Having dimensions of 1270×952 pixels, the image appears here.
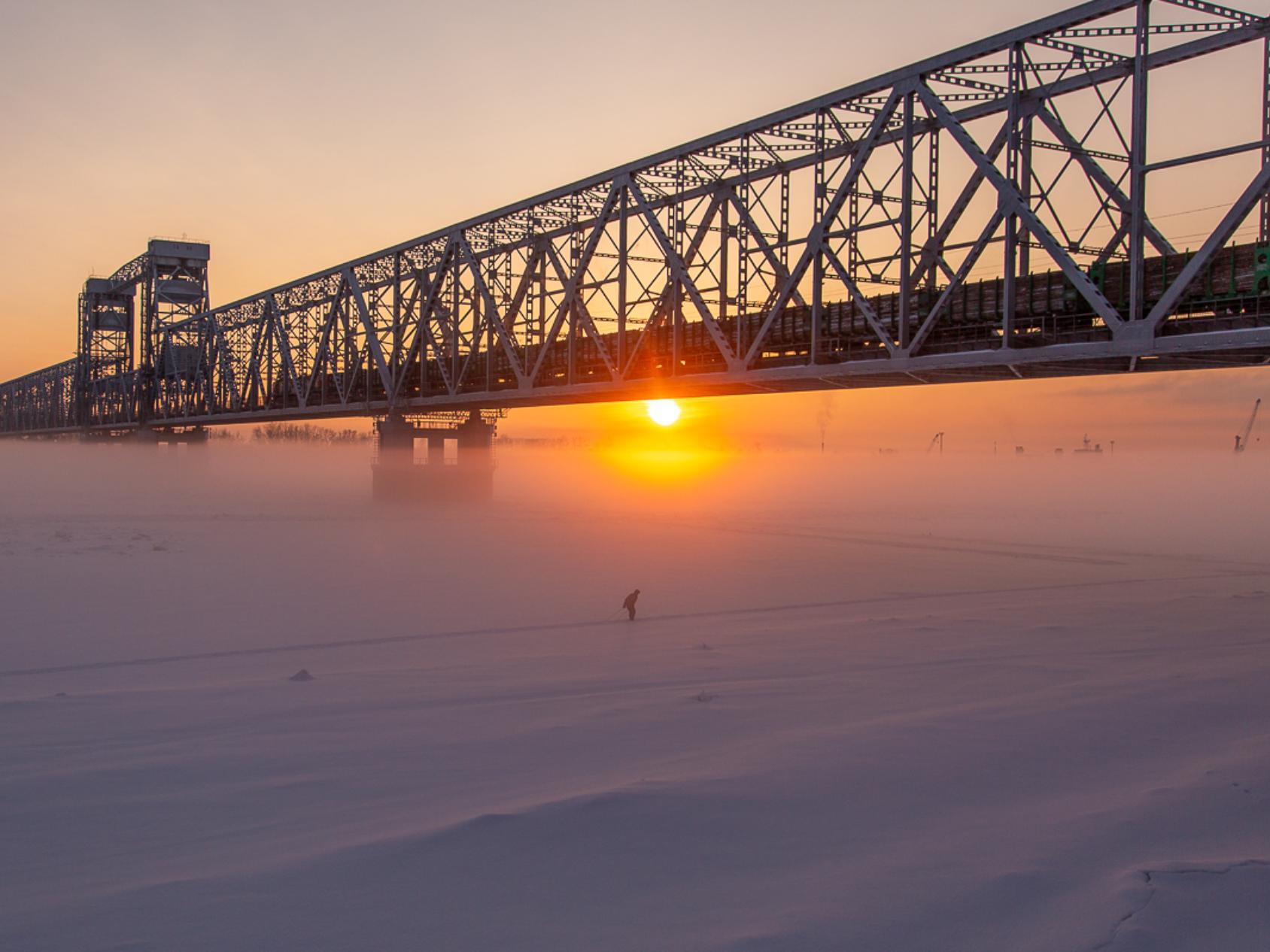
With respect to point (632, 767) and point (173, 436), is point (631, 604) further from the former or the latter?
point (173, 436)

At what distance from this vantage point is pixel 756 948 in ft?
19.4

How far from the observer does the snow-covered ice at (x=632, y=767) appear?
20.9 ft

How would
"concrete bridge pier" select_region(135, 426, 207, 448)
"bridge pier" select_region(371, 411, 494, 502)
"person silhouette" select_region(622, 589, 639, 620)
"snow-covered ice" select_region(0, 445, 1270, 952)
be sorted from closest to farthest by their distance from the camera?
"snow-covered ice" select_region(0, 445, 1270, 952)
"person silhouette" select_region(622, 589, 639, 620)
"bridge pier" select_region(371, 411, 494, 502)
"concrete bridge pier" select_region(135, 426, 207, 448)

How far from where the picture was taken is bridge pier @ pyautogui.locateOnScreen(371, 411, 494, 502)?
59.7 meters

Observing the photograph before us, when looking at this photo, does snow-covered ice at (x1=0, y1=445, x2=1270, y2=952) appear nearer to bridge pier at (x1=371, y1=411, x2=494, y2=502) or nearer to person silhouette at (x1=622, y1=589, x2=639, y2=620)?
person silhouette at (x1=622, y1=589, x2=639, y2=620)

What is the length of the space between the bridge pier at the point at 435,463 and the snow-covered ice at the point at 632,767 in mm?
32840

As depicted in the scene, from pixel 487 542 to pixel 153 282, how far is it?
83.9 meters

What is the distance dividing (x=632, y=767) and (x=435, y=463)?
5346 cm

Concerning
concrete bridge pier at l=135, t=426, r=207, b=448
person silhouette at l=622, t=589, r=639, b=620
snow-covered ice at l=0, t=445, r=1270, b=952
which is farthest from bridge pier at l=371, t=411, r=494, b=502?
concrete bridge pier at l=135, t=426, r=207, b=448

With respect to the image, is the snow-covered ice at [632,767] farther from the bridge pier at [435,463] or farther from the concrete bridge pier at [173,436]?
the concrete bridge pier at [173,436]

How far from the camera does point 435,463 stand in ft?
202

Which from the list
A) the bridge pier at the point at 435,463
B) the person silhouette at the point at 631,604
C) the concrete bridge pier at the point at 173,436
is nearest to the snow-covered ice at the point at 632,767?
the person silhouette at the point at 631,604

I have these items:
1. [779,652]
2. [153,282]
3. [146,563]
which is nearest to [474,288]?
[146,563]

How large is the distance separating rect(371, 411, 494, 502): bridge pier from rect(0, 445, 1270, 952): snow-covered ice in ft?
108
